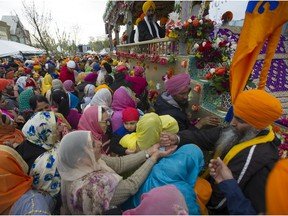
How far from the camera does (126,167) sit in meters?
2.75

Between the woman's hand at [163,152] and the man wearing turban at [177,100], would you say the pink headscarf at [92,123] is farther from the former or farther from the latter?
the woman's hand at [163,152]

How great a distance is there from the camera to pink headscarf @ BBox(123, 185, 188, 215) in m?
1.60

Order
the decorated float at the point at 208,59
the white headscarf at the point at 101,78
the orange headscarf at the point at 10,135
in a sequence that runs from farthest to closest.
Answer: the white headscarf at the point at 101,78 < the decorated float at the point at 208,59 < the orange headscarf at the point at 10,135

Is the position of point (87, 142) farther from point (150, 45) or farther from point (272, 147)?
point (150, 45)

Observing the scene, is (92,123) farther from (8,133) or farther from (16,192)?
(16,192)

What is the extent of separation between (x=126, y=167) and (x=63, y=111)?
2.35 metres

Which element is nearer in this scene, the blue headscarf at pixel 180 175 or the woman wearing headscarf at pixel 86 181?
the woman wearing headscarf at pixel 86 181

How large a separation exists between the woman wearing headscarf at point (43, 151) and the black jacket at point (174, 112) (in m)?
1.51

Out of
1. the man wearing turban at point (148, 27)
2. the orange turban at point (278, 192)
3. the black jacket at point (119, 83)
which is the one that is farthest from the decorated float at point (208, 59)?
the orange turban at point (278, 192)

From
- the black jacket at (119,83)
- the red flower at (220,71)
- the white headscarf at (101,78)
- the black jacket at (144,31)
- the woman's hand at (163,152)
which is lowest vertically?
the white headscarf at (101,78)

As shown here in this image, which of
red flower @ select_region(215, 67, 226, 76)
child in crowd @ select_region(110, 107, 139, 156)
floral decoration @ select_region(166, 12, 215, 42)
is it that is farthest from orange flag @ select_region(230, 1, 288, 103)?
floral decoration @ select_region(166, 12, 215, 42)

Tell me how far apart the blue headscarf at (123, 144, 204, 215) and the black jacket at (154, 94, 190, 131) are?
1.25m

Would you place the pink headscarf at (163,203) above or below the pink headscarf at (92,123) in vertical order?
above

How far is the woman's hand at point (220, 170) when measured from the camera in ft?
6.37
